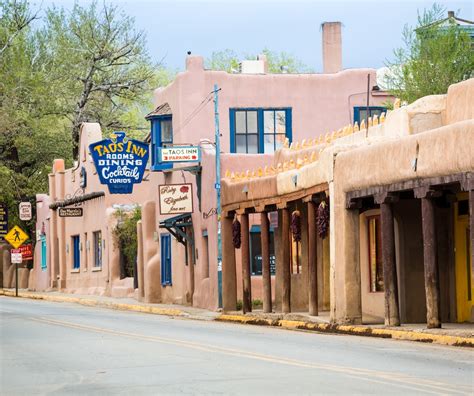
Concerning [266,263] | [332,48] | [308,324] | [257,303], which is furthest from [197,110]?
[308,324]

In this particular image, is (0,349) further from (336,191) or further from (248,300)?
(248,300)

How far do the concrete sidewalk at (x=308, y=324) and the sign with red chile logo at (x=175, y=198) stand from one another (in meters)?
3.21

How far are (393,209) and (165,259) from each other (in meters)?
19.2

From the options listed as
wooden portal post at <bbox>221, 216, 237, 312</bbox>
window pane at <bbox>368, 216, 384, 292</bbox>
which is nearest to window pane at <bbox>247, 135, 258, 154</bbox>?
wooden portal post at <bbox>221, 216, 237, 312</bbox>

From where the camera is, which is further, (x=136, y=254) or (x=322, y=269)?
(x=136, y=254)

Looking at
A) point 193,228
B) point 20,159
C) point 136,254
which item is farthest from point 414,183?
point 20,159

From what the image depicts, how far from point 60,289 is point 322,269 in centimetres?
2906

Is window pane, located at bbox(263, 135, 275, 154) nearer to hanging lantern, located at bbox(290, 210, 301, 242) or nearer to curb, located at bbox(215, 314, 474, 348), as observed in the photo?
curb, located at bbox(215, 314, 474, 348)

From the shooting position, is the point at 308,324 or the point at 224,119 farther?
the point at 224,119

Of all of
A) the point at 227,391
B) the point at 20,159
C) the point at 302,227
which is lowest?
the point at 227,391

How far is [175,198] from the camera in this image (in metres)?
42.8

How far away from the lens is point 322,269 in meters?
36.0

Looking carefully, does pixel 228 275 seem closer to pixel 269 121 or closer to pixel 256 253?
pixel 256 253

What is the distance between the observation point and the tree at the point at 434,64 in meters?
48.4
